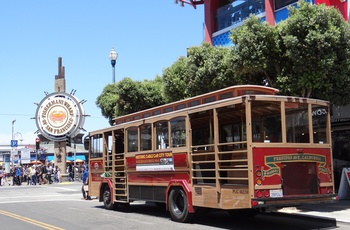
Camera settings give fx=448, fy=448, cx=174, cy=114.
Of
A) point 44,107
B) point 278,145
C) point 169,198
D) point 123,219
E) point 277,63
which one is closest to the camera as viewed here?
point 278,145

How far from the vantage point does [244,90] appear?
10.7 m

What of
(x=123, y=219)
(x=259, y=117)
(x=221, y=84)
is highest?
(x=221, y=84)

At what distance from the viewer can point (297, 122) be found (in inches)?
412

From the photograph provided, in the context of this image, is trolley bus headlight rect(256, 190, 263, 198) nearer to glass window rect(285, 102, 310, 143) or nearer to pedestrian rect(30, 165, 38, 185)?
glass window rect(285, 102, 310, 143)

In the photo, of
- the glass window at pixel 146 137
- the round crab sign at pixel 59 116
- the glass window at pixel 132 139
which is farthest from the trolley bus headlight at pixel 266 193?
the round crab sign at pixel 59 116

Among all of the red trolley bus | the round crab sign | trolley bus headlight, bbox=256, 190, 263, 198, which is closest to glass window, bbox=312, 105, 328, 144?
the red trolley bus

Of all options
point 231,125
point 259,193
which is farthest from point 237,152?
point 231,125

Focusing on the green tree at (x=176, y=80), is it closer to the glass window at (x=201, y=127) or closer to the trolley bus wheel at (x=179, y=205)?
the glass window at (x=201, y=127)

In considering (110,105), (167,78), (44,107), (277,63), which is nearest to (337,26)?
(277,63)

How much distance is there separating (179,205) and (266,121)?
3.51 m

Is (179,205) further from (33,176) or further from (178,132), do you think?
(33,176)

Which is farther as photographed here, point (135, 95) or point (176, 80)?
point (135, 95)

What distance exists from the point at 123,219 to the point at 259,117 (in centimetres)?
537

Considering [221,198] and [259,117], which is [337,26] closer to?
[259,117]
